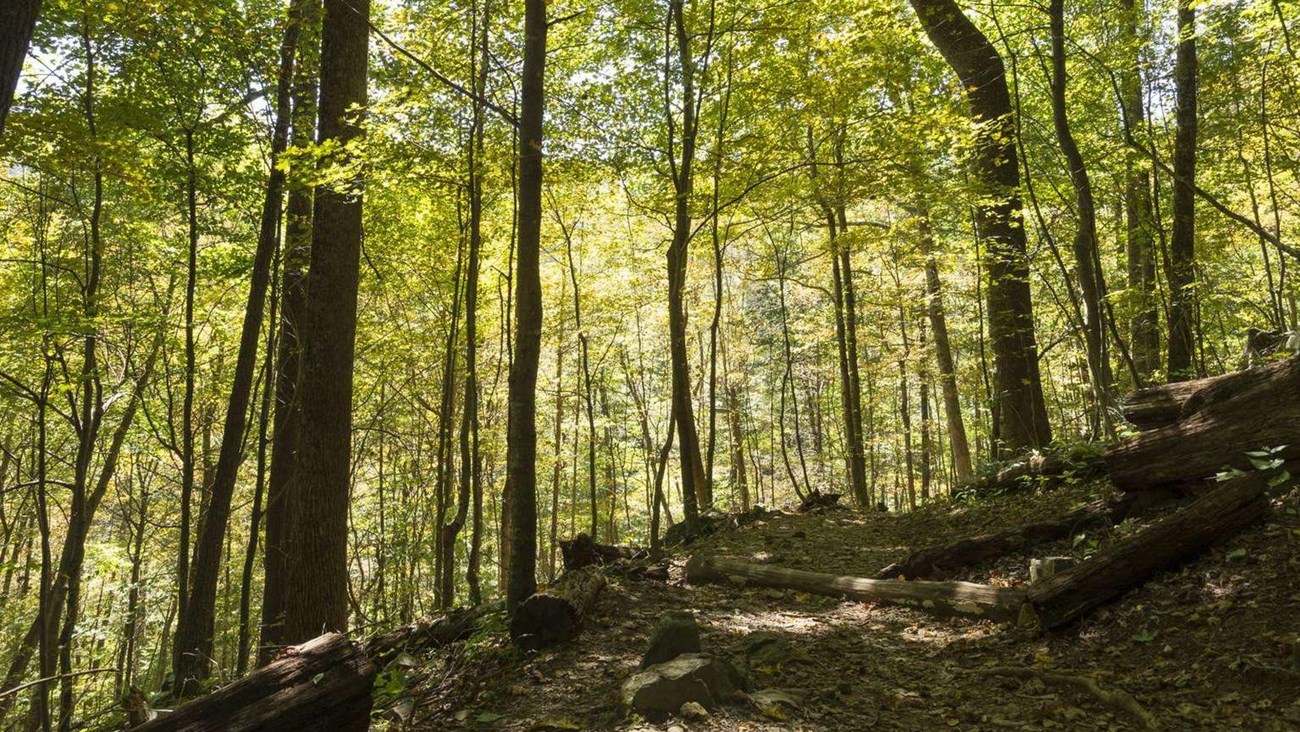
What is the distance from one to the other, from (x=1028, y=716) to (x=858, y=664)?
1294mm

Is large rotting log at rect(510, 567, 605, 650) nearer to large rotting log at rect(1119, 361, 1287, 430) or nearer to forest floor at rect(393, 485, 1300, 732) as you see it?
forest floor at rect(393, 485, 1300, 732)

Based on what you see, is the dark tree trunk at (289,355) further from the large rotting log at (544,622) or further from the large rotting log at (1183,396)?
the large rotting log at (1183,396)

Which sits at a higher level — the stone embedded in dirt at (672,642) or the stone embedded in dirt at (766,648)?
the stone embedded in dirt at (672,642)

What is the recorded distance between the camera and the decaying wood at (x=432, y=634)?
629 centimetres

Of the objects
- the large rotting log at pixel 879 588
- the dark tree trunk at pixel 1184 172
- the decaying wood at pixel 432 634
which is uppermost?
the dark tree trunk at pixel 1184 172

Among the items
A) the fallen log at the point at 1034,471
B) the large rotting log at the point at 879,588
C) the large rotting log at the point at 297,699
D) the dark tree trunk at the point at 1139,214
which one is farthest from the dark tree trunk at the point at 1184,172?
the large rotting log at the point at 297,699

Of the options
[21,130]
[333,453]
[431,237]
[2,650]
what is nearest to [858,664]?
[333,453]

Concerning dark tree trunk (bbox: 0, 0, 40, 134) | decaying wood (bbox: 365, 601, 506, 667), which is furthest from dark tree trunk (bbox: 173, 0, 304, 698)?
dark tree trunk (bbox: 0, 0, 40, 134)

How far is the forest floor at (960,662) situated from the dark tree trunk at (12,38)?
12.8ft

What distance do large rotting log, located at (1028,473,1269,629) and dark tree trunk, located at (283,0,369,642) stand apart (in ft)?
19.6

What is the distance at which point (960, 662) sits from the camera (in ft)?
15.1

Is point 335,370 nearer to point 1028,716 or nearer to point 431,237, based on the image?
point 1028,716

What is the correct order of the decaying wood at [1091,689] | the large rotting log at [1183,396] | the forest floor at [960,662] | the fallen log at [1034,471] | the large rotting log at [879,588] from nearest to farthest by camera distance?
1. the decaying wood at [1091,689]
2. the forest floor at [960,662]
3. the large rotting log at [879,588]
4. the large rotting log at [1183,396]
5. the fallen log at [1034,471]

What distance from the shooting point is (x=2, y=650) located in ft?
77.7
